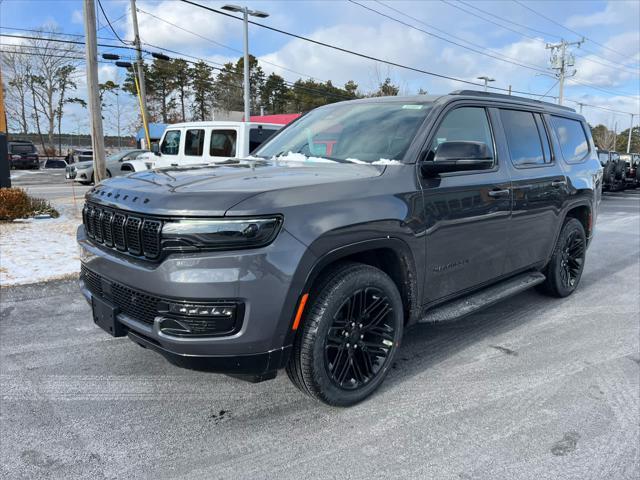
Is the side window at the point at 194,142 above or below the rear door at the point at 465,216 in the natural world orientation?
above

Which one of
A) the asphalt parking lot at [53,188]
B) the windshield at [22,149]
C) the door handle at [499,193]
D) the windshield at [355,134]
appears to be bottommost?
the asphalt parking lot at [53,188]

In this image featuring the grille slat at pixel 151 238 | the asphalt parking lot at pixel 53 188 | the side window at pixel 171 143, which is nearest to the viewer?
the grille slat at pixel 151 238

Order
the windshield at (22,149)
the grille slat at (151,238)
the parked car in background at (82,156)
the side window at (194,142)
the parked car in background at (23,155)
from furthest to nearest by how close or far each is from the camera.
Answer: the windshield at (22,149), the parked car in background at (23,155), the parked car in background at (82,156), the side window at (194,142), the grille slat at (151,238)

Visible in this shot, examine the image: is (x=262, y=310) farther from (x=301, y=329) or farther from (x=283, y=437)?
(x=283, y=437)

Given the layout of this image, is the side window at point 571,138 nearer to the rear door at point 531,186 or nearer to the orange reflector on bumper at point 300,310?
the rear door at point 531,186

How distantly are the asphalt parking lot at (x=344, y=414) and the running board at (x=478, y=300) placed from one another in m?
0.39

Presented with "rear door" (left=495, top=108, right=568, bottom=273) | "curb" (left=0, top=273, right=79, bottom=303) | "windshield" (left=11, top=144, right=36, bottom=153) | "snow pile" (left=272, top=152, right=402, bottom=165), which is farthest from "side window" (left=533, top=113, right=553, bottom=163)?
"windshield" (left=11, top=144, right=36, bottom=153)

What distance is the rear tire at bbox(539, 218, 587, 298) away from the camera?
4926mm

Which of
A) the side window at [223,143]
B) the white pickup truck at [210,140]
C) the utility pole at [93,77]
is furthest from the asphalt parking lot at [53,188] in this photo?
the side window at [223,143]

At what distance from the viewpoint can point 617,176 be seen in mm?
22672

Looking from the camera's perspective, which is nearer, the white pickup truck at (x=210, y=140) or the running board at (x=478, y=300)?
the running board at (x=478, y=300)

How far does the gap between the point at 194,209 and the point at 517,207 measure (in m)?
2.74

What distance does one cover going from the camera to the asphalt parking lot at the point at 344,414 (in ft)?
8.04

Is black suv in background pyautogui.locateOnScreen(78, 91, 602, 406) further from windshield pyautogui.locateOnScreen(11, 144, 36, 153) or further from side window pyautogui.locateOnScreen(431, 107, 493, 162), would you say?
windshield pyautogui.locateOnScreen(11, 144, 36, 153)
